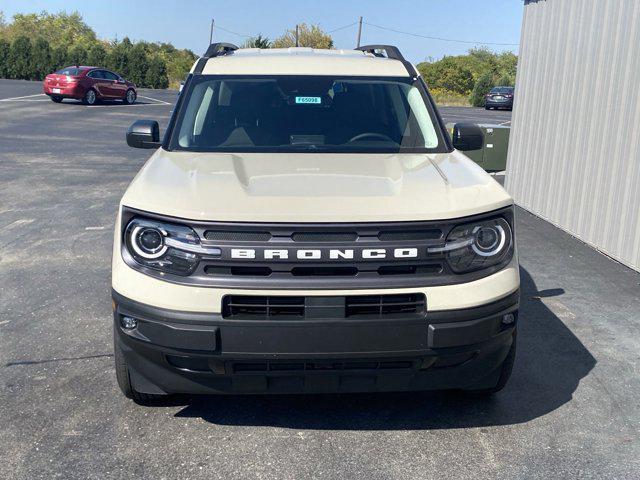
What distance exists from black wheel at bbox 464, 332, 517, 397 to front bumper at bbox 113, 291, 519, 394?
25cm

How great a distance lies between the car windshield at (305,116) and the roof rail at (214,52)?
0.71ft

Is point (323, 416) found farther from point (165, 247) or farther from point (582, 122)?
point (582, 122)

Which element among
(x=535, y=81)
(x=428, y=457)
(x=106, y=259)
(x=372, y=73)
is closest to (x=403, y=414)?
(x=428, y=457)

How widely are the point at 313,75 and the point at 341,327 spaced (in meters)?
2.33

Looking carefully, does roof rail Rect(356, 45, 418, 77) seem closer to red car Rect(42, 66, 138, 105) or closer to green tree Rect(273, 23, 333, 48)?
red car Rect(42, 66, 138, 105)

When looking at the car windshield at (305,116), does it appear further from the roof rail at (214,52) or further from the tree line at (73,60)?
the tree line at (73,60)

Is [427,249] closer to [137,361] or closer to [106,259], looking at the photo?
[137,361]

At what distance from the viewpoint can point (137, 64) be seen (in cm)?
5103

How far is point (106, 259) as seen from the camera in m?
7.25

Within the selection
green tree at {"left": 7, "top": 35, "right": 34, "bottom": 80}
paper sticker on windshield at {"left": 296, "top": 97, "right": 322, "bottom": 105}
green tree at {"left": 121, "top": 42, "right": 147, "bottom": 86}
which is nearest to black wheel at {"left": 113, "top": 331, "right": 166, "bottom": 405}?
paper sticker on windshield at {"left": 296, "top": 97, "right": 322, "bottom": 105}

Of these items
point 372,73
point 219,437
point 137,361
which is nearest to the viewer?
point 137,361

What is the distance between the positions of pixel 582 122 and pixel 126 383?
22.1 ft

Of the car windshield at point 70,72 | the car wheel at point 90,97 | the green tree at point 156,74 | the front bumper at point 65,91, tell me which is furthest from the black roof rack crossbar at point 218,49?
the green tree at point 156,74

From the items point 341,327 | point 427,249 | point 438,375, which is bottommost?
point 438,375
